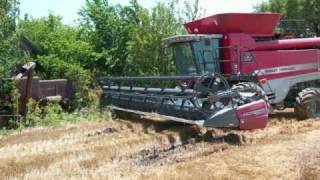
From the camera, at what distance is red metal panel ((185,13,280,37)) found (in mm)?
11844

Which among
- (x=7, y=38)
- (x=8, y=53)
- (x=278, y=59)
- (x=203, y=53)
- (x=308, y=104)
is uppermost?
(x=7, y=38)

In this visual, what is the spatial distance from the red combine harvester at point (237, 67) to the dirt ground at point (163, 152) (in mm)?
674

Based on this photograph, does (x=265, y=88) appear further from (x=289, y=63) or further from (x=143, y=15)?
(x=143, y=15)

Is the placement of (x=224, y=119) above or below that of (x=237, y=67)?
below

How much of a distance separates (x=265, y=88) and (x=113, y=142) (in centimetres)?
418

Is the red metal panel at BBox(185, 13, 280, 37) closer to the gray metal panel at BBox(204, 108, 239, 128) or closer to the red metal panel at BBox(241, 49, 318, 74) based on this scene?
the red metal panel at BBox(241, 49, 318, 74)

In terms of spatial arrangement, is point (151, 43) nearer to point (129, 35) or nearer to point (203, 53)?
point (129, 35)

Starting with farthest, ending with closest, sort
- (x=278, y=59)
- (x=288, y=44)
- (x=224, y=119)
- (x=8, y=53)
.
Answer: (x=8, y=53) → (x=288, y=44) → (x=278, y=59) → (x=224, y=119)

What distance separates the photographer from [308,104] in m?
11.9

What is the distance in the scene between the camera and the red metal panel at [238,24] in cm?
1184

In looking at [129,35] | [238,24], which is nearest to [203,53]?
[238,24]

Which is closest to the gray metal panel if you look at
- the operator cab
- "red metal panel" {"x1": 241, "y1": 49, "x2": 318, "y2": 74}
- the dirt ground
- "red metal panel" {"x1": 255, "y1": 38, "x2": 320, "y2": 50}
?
the dirt ground

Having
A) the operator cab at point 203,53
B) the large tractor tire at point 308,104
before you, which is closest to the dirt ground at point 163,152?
the large tractor tire at point 308,104

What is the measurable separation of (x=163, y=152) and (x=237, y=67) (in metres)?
4.11
